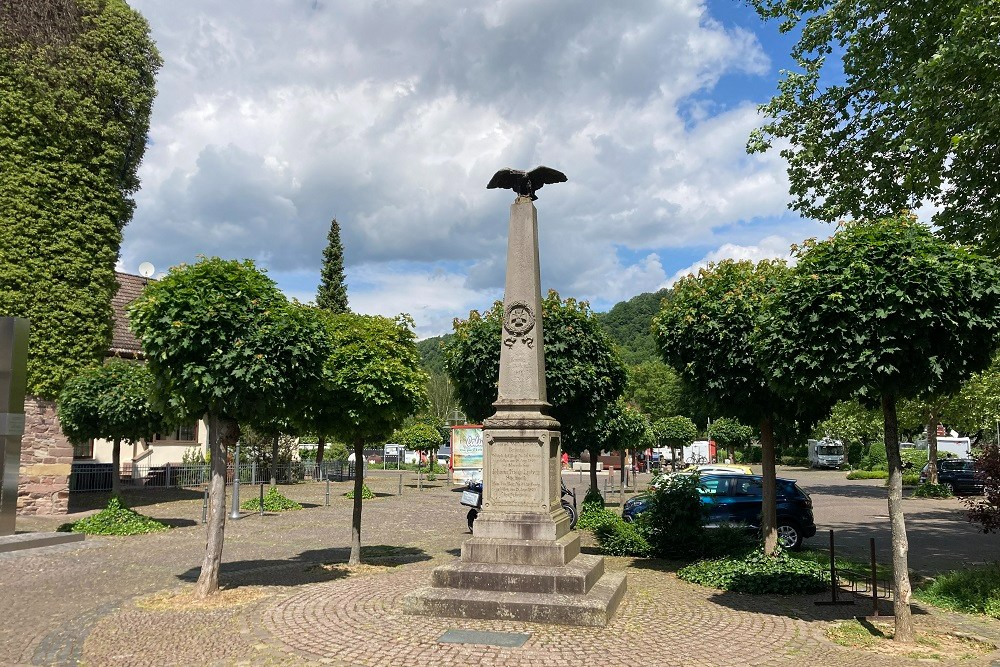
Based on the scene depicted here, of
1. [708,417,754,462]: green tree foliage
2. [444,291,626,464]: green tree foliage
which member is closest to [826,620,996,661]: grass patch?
[444,291,626,464]: green tree foliage

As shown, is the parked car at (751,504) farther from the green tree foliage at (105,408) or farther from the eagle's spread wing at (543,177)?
the green tree foliage at (105,408)

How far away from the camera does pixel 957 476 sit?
28.6 m

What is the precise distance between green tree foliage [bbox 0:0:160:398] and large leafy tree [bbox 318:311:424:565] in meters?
11.4

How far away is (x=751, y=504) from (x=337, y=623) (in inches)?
366

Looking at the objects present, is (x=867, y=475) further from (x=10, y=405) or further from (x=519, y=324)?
(x=10, y=405)

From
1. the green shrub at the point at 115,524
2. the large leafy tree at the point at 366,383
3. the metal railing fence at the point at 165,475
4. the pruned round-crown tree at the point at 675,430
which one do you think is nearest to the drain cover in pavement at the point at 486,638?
the large leafy tree at the point at 366,383

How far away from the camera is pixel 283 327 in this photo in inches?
362

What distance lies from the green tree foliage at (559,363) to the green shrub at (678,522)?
2.09 metres

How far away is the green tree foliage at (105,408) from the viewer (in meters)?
Result: 17.0

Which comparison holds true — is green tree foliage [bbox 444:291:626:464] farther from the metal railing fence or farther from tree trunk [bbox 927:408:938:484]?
tree trunk [bbox 927:408:938:484]

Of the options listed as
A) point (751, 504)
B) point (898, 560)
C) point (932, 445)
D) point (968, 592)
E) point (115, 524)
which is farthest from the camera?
point (932, 445)

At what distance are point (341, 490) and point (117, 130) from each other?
17.1 meters

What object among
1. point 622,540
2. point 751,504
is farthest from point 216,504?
point 751,504

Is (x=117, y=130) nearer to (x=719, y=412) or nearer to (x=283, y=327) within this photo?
(x=283, y=327)
